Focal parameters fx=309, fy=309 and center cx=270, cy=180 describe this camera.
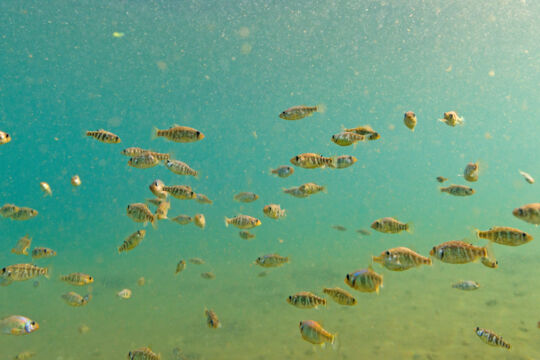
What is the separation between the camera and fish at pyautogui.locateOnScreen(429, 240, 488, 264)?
11.2 ft

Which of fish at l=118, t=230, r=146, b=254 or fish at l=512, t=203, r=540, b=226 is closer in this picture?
fish at l=512, t=203, r=540, b=226

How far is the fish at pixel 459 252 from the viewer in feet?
11.2

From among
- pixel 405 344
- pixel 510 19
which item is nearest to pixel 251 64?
pixel 510 19

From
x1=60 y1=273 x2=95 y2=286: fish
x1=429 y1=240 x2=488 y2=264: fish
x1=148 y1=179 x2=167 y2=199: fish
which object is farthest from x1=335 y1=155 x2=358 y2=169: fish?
x1=60 y1=273 x2=95 y2=286: fish

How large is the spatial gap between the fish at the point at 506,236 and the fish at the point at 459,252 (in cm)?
26

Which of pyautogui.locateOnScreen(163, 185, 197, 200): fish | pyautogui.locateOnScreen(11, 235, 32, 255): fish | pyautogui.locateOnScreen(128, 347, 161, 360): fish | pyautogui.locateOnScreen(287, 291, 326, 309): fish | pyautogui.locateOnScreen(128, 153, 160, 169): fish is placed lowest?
pyautogui.locateOnScreen(128, 347, 161, 360): fish

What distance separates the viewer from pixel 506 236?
3535 mm

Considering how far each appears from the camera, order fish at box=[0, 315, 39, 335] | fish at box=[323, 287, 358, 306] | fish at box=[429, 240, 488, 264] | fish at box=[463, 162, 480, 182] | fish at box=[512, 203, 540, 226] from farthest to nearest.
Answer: fish at box=[463, 162, 480, 182], fish at box=[323, 287, 358, 306], fish at box=[0, 315, 39, 335], fish at box=[512, 203, 540, 226], fish at box=[429, 240, 488, 264]

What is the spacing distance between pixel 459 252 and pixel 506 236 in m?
0.60

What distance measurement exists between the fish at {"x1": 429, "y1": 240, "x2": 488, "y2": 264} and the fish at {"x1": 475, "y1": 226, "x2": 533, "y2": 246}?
10.3 inches

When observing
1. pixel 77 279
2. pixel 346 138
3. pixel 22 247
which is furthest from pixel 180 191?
pixel 22 247

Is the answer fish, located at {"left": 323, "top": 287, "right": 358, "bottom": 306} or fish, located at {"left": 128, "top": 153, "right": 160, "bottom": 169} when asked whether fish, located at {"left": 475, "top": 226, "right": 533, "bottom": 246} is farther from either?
fish, located at {"left": 128, "top": 153, "right": 160, "bottom": 169}

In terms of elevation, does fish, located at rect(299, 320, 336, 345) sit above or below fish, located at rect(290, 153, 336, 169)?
below

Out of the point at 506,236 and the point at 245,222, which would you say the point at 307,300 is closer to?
the point at 245,222
